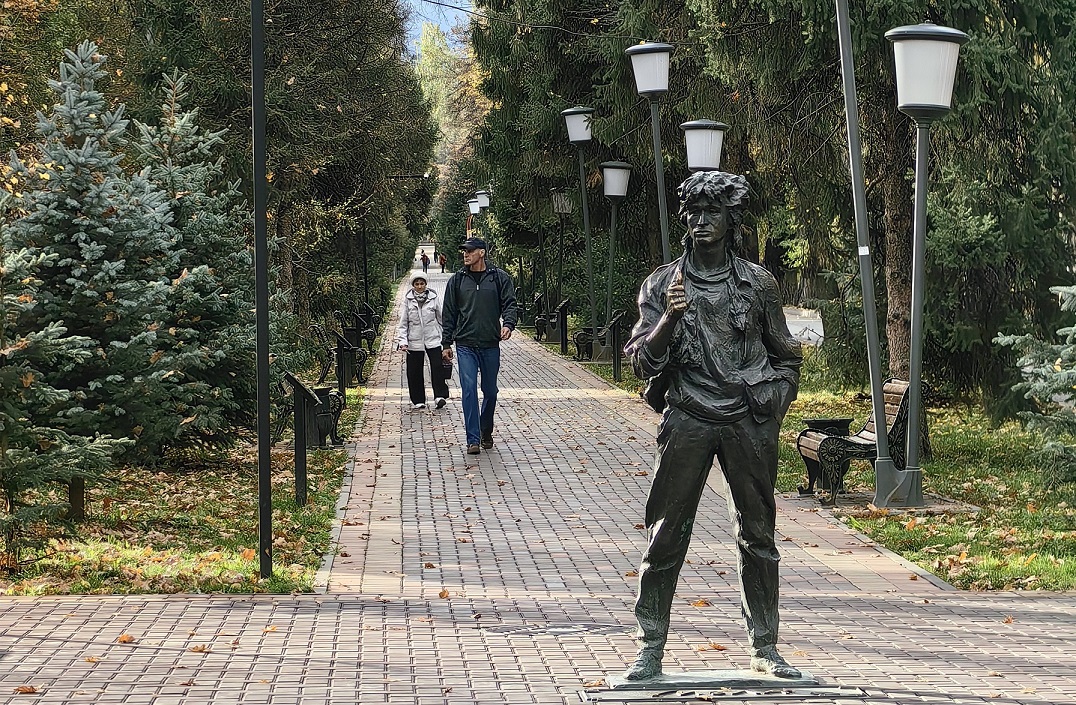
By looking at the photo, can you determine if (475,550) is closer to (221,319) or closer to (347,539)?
(347,539)

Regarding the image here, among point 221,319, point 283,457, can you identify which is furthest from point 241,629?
point 283,457

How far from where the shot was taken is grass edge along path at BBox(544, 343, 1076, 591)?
8828mm

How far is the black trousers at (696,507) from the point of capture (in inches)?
220

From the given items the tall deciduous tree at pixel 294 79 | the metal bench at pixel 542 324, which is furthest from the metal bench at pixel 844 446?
the metal bench at pixel 542 324

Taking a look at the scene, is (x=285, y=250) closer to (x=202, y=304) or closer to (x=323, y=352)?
(x=323, y=352)

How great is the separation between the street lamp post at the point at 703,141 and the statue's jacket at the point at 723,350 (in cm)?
1073

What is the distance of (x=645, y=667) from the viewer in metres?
5.72

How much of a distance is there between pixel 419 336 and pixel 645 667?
1374cm

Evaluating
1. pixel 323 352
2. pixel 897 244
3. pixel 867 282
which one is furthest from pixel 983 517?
pixel 323 352

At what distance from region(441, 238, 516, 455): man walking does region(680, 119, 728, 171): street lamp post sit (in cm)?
282

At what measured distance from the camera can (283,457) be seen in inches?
563

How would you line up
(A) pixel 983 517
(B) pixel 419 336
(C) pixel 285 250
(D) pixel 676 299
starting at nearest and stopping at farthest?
(D) pixel 676 299, (A) pixel 983 517, (B) pixel 419 336, (C) pixel 285 250

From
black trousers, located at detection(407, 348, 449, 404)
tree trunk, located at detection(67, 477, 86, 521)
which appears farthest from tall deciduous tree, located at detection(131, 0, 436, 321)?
tree trunk, located at detection(67, 477, 86, 521)

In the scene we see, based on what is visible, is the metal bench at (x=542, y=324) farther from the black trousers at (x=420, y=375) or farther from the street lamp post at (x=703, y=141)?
the street lamp post at (x=703, y=141)
